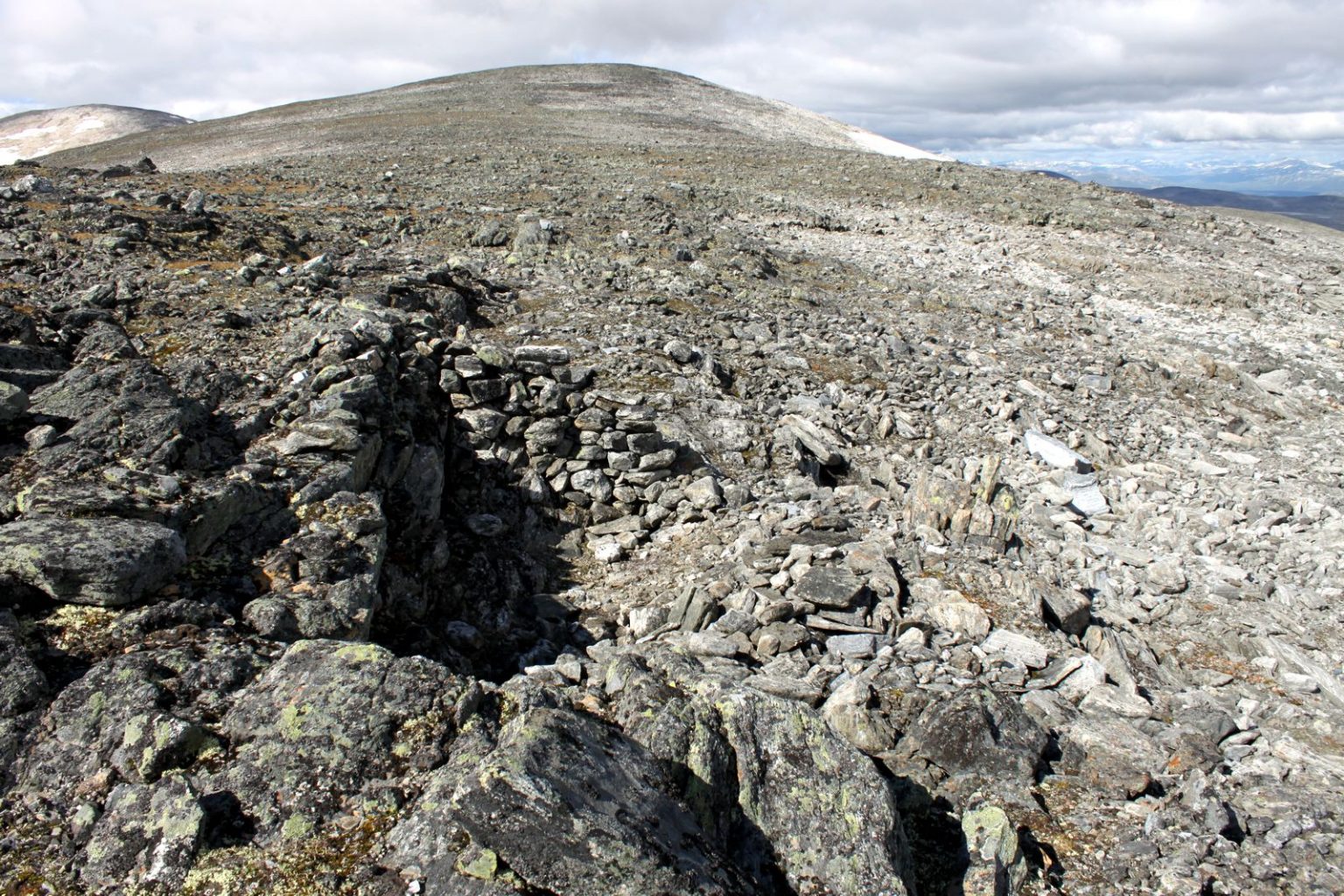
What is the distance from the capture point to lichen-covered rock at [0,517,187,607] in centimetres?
501

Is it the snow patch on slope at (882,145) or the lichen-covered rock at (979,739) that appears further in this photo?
the snow patch on slope at (882,145)

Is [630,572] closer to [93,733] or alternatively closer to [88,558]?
[88,558]

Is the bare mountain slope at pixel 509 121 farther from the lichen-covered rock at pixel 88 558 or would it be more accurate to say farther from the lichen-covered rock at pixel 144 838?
the lichen-covered rock at pixel 144 838

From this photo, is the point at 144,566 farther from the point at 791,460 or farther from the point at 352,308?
the point at 791,460

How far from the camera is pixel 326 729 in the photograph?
4297 mm

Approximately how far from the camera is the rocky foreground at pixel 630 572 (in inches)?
159

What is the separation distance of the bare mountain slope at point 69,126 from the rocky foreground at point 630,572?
2654 inches

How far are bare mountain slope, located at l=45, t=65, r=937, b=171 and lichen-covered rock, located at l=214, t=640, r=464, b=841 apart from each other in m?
30.3

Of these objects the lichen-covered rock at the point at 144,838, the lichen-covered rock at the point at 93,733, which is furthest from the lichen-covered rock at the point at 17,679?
the lichen-covered rock at the point at 144,838

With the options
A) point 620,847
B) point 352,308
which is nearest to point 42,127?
point 352,308

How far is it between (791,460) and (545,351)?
Result: 13.3ft

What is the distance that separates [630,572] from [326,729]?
15.9 ft

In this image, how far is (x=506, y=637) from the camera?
7844 millimetres

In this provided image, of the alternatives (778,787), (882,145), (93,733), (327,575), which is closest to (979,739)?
(778,787)
